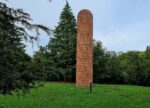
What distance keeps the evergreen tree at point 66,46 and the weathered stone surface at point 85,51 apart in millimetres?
9434

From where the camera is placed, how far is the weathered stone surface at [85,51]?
109 feet

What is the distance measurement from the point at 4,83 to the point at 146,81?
1707 inches

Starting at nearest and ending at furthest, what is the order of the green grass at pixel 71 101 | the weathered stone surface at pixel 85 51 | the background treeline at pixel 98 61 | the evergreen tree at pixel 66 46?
1. the green grass at pixel 71 101
2. the weathered stone surface at pixel 85 51
3. the evergreen tree at pixel 66 46
4. the background treeline at pixel 98 61

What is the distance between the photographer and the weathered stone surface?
3322 centimetres

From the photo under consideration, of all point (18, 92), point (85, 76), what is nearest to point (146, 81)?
point (85, 76)

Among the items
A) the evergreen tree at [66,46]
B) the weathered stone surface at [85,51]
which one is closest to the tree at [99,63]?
the evergreen tree at [66,46]

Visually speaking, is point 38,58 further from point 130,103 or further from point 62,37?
point 62,37

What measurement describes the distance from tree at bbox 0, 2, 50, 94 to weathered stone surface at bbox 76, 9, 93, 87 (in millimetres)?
24673

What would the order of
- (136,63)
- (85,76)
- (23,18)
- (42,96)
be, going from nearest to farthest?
(23,18), (42,96), (85,76), (136,63)

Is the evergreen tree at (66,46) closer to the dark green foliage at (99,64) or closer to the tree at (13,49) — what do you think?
the dark green foliage at (99,64)

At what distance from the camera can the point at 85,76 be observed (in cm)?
3356

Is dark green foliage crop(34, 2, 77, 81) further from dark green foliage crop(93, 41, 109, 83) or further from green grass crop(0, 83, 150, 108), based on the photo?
green grass crop(0, 83, 150, 108)

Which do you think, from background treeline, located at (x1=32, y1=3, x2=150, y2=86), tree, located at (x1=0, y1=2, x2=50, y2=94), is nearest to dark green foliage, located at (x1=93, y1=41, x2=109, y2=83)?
background treeline, located at (x1=32, y1=3, x2=150, y2=86)

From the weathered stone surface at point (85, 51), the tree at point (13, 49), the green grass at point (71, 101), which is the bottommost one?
the green grass at point (71, 101)
